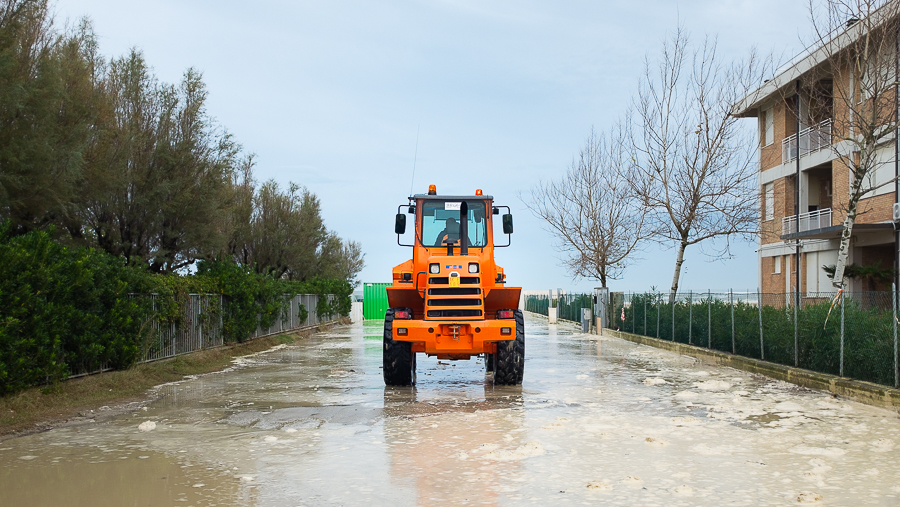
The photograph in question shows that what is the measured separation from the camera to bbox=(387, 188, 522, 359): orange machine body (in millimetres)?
14312

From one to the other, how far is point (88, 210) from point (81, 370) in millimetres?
8651

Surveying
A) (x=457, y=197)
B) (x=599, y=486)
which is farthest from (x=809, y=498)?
(x=457, y=197)

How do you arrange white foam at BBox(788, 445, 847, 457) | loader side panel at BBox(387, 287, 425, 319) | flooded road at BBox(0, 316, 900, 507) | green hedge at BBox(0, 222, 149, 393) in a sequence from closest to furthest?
flooded road at BBox(0, 316, 900, 507) → white foam at BBox(788, 445, 847, 457) → green hedge at BBox(0, 222, 149, 393) → loader side panel at BBox(387, 287, 425, 319)

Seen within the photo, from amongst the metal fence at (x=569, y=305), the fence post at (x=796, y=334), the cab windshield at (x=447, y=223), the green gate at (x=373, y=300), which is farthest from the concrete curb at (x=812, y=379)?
the green gate at (x=373, y=300)

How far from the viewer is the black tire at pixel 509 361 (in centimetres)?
1483

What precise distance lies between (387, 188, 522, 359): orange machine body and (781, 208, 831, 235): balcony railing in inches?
859

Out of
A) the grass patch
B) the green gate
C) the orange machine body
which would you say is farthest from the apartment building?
the green gate

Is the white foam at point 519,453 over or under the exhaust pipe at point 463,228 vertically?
under

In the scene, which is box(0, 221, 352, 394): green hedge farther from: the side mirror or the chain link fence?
the chain link fence

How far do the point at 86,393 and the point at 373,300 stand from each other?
48.1 m

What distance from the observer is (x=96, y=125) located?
1902 cm

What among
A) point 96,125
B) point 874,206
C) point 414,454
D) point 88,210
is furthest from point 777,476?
point 874,206

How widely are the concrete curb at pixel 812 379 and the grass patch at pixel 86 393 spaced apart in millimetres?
12019

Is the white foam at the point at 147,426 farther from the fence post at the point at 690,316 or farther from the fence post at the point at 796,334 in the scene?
the fence post at the point at 690,316
